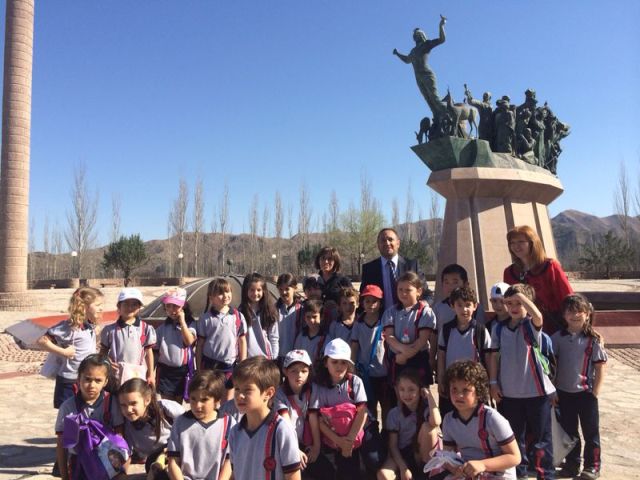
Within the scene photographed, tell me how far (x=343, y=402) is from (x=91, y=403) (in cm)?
175

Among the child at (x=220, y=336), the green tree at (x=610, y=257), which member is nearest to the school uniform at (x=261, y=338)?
the child at (x=220, y=336)

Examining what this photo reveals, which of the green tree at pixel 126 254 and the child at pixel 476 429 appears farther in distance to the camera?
the green tree at pixel 126 254

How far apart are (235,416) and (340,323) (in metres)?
1.17

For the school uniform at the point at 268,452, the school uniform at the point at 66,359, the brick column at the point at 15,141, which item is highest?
the brick column at the point at 15,141

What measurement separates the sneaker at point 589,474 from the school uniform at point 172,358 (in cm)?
321

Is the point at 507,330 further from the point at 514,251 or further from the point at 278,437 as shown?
the point at 278,437

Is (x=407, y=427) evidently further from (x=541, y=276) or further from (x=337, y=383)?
(x=541, y=276)

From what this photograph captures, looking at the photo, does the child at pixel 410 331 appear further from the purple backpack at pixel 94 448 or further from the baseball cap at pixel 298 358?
the purple backpack at pixel 94 448

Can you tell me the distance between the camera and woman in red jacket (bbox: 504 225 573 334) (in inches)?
158

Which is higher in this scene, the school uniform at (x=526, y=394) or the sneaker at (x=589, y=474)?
the school uniform at (x=526, y=394)

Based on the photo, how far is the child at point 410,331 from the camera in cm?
394

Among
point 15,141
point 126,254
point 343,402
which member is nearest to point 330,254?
point 343,402

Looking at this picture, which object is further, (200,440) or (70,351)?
(70,351)

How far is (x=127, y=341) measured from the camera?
→ 4137 millimetres
